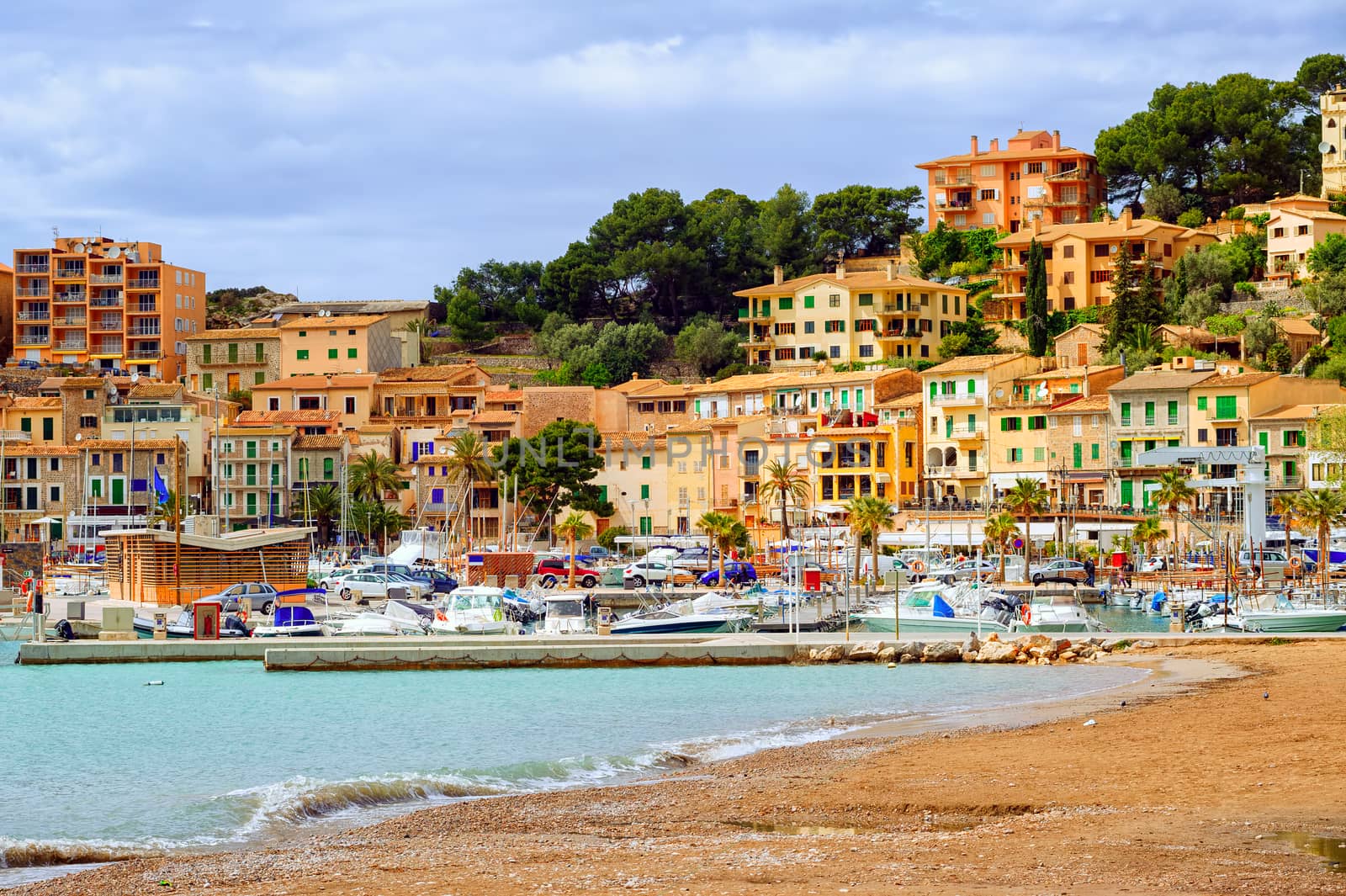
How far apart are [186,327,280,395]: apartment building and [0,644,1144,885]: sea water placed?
57909 mm

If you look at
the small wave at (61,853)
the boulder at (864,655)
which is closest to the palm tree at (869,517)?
the boulder at (864,655)

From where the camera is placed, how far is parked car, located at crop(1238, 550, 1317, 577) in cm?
5603

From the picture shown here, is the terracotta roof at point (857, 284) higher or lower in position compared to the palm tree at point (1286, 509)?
higher

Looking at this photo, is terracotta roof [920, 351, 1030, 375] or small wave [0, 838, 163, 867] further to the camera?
terracotta roof [920, 351, 1030, 375]

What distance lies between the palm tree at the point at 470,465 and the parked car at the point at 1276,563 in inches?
1323

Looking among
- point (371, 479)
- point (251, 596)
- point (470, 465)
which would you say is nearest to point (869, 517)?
point (470, 465)

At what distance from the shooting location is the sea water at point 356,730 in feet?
69.0

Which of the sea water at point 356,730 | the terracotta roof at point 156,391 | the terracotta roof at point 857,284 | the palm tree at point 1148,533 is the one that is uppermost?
the terracotta roof at point 857,284

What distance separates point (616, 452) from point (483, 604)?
34.9 m

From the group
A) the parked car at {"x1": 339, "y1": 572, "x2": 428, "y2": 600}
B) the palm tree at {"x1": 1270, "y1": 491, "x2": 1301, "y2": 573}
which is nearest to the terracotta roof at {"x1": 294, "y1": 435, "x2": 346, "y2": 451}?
the parked car at {"x1": 339, "y1": 572, "x2": 428, "y2": 600}

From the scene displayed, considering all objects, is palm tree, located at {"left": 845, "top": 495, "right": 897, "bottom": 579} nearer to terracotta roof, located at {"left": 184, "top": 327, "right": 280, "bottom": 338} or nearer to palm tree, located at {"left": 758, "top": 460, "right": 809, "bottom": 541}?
palm tree, located at {"left": 758, "top": 460, "right": 809, "bottom": 541}

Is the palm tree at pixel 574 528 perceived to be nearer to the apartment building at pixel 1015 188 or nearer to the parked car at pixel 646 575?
the parked car at pixel 646 575

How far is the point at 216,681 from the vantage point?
37250mm

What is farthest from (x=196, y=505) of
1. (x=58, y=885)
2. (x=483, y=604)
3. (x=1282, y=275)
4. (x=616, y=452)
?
(x=58, y=885)
